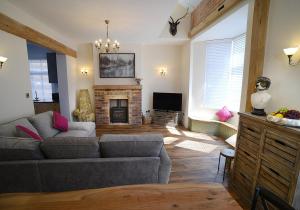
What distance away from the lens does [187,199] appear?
87cm

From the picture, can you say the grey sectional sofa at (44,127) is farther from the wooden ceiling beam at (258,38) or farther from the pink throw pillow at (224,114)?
the pink throw pillow at (224,114)

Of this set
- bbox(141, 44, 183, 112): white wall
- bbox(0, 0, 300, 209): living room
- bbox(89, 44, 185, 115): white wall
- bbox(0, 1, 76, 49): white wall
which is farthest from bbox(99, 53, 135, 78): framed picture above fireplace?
bbox(0, 1, 76, 49): white wall

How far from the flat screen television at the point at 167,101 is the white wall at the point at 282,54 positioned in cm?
333

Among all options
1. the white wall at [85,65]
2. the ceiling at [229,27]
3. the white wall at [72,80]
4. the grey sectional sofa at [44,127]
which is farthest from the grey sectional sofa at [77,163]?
the white wall at [85,65]

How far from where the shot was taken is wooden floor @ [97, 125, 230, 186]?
266cm

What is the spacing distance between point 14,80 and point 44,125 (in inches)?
36.8

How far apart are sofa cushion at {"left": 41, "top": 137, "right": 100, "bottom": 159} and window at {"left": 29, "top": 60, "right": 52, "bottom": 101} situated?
5.74 metres

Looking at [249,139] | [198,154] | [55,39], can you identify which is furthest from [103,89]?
[249,139]

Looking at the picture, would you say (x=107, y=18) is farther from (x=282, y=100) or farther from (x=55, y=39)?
(x=282, y=100)

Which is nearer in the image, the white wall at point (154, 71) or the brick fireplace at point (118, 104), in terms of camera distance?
the brick fireplace at point (118, 104)

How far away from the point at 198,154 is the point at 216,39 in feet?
10.6

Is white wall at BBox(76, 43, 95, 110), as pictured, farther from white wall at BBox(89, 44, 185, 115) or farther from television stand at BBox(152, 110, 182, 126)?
television stand at BBox(152, 110, 182, 126)

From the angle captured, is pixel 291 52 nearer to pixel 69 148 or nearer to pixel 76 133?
pixel 69 148

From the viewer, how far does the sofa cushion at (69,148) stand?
166cm
